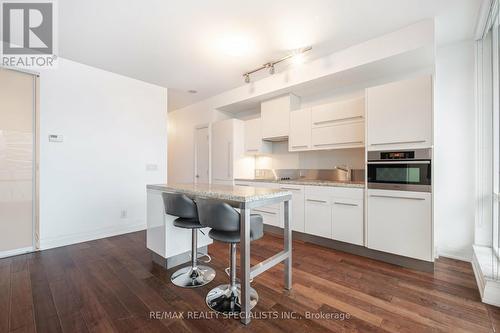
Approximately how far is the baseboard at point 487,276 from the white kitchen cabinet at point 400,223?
362mm

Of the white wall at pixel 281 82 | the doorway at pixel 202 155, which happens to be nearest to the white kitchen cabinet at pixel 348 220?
the white wall at pixel 281 82

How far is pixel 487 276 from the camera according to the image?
1.80m

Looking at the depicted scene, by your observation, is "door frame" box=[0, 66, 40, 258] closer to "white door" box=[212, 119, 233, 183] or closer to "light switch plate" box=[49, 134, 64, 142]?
→ "light switch plate" box=[49, 134, 64, 142]

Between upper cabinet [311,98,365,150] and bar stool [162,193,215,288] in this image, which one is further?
upper cabinet [311,98,365,150]

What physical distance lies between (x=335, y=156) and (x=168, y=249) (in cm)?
268

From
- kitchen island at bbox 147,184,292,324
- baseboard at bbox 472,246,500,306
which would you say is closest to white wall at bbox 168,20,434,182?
kitchen island at bbox 147,184,292,324

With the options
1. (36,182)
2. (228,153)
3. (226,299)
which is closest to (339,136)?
(228,153)

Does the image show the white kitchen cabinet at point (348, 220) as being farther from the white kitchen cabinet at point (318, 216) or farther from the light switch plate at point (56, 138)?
the light switch plate at point (56, 138)

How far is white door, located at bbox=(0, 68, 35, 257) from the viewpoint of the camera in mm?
2655

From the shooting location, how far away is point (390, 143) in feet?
8.12

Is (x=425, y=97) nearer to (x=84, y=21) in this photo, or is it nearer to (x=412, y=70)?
(x=412, y=70)

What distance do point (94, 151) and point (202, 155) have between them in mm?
2059

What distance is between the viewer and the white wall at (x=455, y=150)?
8.43 feet

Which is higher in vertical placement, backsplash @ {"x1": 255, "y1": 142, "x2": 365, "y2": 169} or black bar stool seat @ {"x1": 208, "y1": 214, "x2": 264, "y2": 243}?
backsplash @ {"x1": 255, "y1": 142, "x2": 365, "y2": 169}
